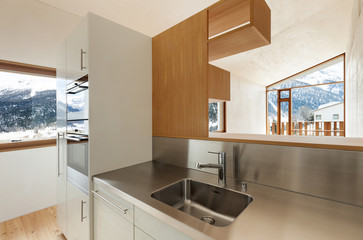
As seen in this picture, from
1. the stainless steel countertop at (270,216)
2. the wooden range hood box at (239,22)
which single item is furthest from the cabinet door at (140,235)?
the wooden range hood box at (239,22)

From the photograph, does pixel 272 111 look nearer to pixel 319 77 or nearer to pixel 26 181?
pixel 319 77

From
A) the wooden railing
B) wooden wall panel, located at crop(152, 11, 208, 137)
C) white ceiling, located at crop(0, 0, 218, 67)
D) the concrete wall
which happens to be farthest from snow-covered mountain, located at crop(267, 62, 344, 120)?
wooden wall panel, located at crop(152, 11, 208, 137)

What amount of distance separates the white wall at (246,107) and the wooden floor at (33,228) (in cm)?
407

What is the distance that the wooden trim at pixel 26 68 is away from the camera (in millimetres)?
2043

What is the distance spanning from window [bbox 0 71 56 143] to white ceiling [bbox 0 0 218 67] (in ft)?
0.92

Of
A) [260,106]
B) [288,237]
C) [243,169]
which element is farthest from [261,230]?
[260,106]

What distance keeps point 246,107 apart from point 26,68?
554 cm

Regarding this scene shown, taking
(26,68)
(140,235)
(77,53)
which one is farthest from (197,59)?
(26,68)

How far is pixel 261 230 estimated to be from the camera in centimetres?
63

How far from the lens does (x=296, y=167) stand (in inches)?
36.5

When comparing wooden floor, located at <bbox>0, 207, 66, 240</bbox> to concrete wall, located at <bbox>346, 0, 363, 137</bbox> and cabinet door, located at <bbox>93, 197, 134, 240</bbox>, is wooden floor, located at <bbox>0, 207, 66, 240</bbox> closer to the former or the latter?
cabinet door, located at <bbox>93, 197, 134, 240</bbox>

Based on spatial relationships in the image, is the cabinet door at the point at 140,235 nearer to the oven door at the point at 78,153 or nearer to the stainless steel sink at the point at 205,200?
the stainless steel sink at the point at 205,200

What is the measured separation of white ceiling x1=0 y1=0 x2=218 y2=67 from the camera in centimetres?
198

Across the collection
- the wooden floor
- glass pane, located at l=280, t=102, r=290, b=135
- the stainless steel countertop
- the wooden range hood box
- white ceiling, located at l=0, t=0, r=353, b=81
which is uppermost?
white ceiling, located at l=0, t=0, r=353, b=81
